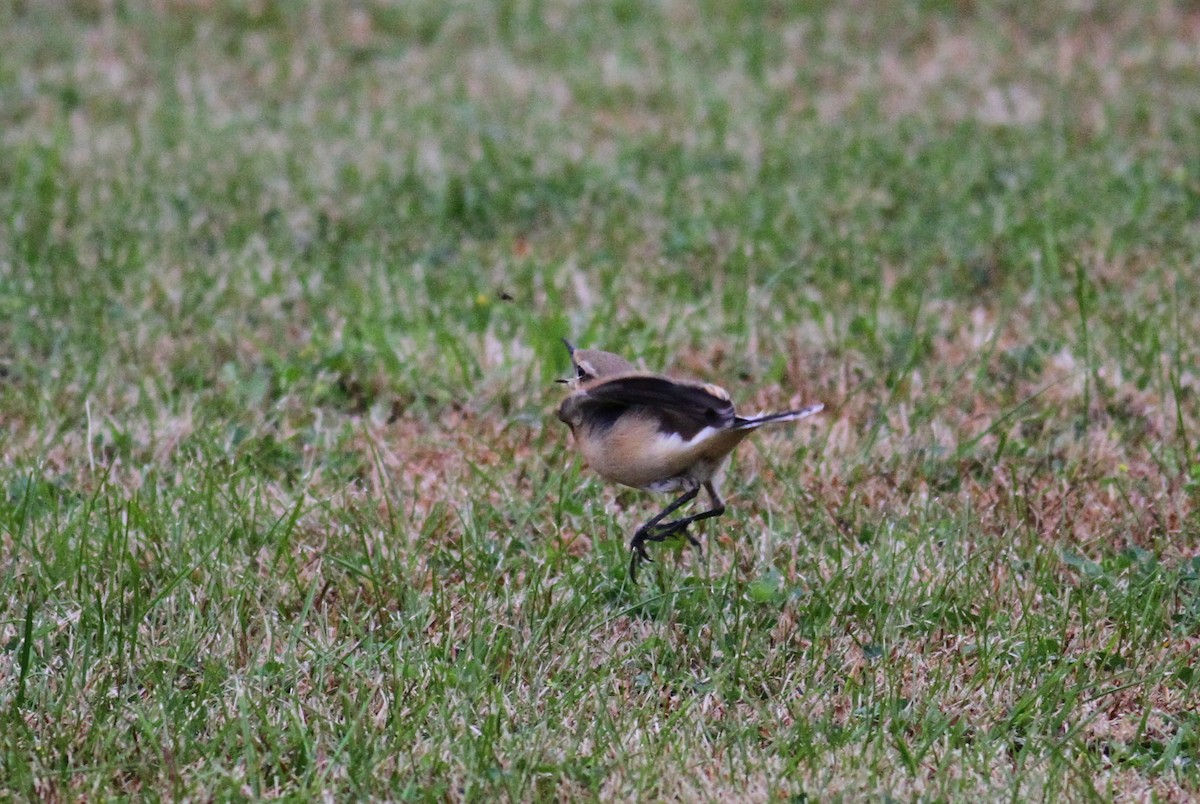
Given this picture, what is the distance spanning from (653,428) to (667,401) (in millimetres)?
153

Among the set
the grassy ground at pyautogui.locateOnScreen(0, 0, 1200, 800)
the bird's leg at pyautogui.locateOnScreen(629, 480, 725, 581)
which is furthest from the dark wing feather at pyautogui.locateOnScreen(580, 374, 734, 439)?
the grassy ground at pyautogui.locateOnScreen(0, 0, 1200, 800)

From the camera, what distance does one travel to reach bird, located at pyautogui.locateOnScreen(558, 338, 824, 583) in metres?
3.42

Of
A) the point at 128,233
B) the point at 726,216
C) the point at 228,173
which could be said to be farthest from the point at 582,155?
the point at 128,233

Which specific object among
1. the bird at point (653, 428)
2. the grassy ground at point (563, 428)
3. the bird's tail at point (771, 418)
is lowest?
the grassy ground at point (563, 428)

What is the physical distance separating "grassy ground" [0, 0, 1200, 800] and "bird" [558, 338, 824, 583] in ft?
1.14

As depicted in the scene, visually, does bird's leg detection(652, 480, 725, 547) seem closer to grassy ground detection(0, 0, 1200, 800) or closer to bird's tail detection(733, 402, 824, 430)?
grassy ground detection(0, 0, 1200, 800)

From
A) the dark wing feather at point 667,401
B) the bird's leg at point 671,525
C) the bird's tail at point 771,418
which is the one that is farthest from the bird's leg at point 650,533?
the bird's tail at point 771,418

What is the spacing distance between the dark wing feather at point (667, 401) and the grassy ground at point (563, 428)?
544 millimetres

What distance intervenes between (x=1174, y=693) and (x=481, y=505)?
185 cm

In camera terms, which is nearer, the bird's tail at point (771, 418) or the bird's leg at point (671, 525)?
the bird's tail at point (771, 418)

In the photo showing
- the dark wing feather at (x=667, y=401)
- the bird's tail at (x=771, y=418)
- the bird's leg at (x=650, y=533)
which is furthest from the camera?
the bird's leg at (x=650, y=533)

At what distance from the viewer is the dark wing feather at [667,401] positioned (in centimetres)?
339

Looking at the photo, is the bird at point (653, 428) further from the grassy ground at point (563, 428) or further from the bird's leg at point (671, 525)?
the grassy ground at point (563, 428)

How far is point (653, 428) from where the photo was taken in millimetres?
3621
